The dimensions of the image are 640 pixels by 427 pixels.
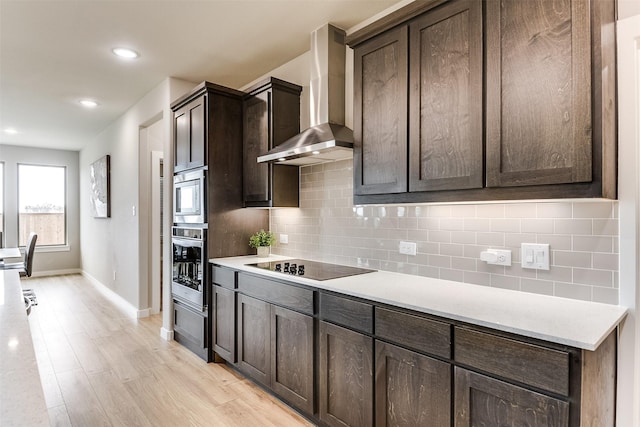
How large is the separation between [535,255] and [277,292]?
1541mm

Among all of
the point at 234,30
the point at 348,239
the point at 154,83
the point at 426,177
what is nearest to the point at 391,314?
the point at 426,177

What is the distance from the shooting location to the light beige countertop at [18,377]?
63 cm

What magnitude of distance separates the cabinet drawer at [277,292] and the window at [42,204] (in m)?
6.72

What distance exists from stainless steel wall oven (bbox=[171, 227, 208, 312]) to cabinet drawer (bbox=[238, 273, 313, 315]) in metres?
0.58

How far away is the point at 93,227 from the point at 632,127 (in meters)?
7.49

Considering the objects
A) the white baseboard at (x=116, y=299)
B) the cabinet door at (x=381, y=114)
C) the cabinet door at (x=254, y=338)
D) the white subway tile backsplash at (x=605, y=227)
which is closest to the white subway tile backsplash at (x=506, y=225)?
the white subway tile backsplash at (x=605, y=227)

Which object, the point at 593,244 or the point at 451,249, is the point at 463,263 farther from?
the point at 593,244

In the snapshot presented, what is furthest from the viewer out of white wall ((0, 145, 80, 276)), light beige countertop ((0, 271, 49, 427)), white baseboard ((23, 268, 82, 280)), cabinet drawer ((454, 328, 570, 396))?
white baseboard ((23, 268, 82, 280))

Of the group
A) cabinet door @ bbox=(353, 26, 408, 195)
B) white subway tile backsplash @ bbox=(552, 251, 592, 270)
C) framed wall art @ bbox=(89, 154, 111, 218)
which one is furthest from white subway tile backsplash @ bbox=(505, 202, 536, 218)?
framed wall art @ bbox=(89, 154, 111, 218)

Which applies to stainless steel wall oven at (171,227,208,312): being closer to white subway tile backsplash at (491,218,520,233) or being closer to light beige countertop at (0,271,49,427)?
light beige countertop at (0,271,49,427)

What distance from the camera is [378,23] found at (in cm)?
213

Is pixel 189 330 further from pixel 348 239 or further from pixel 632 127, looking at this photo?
pixel 632 127

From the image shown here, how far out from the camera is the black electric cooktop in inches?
94.3

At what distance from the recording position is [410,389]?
5.41 ft
